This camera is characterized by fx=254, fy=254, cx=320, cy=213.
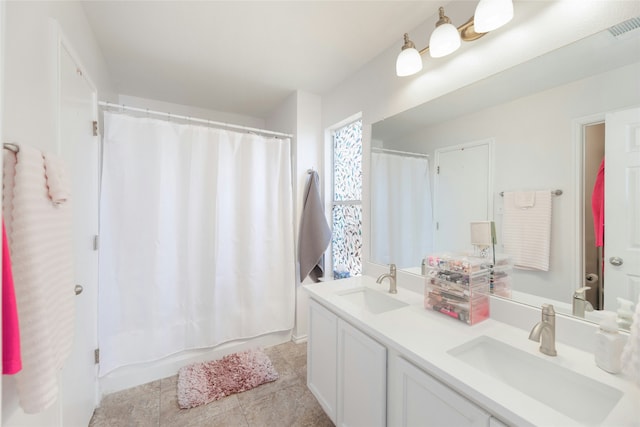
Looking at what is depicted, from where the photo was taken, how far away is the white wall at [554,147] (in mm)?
932

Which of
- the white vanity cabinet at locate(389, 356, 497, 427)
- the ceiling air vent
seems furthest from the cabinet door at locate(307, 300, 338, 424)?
the ceiling air vent

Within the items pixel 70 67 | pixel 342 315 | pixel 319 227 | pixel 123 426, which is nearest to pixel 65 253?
pixel 70 67

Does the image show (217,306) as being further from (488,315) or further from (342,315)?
(488,315)

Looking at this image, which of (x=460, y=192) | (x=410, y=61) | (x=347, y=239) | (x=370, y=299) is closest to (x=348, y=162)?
(x=347, y=239)

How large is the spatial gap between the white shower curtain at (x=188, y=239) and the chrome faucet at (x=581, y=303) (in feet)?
6.39

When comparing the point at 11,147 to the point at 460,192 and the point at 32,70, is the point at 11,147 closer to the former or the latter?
the point at 32,70

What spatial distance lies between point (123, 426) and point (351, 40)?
9.31ft

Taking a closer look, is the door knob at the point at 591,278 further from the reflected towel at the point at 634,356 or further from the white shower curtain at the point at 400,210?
the white shower curtain at the point at 400,210

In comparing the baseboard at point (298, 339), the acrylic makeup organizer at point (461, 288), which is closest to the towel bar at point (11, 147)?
the acrylic makeup organizer at point (461, 288)

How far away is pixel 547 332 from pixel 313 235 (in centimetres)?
175

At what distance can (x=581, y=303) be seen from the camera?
969 mm

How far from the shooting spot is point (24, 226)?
0.71m

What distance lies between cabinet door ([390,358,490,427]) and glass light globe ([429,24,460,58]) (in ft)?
4.78

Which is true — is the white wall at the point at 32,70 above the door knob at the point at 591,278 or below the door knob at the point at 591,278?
above
